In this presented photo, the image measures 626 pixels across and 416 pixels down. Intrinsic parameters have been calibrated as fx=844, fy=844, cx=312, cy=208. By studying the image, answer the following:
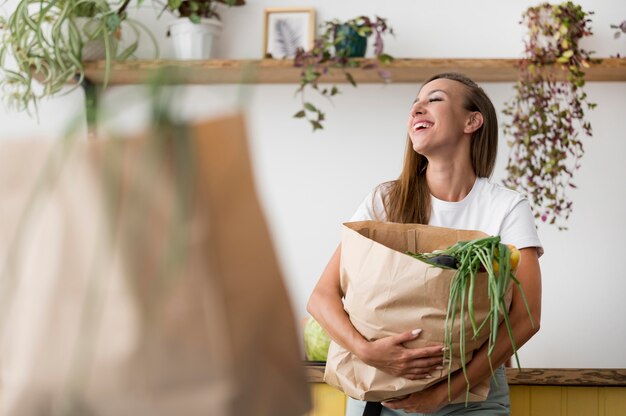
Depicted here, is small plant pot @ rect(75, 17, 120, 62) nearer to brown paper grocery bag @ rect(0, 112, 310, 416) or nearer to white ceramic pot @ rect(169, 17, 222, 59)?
white ceramic pot @ rect(169, 17, 222, 59)

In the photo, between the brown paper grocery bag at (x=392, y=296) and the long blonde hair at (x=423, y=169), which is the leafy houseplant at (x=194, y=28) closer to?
the long blonde hair at (x=423, y=169)

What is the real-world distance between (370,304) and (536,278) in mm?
377

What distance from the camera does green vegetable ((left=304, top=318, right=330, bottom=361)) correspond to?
2.18 meters

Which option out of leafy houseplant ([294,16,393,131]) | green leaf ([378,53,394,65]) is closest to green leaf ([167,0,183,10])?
leafy houseplant ([294,16,393,131])

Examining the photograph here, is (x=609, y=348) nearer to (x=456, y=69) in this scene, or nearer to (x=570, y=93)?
(x=570, y=93)

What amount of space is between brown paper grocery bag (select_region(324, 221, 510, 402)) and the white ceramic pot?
1321mm

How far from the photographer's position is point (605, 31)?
273 cm

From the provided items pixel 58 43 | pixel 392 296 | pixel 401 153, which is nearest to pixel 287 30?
pixel 401 153

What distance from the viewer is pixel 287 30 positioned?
110 inches

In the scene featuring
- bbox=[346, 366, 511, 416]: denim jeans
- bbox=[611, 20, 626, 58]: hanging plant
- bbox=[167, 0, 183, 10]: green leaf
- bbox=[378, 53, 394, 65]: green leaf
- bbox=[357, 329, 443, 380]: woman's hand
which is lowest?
bbox=[346, 366, 511, 416]: denim jeans

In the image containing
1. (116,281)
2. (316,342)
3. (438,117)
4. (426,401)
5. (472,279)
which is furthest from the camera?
(316,342)

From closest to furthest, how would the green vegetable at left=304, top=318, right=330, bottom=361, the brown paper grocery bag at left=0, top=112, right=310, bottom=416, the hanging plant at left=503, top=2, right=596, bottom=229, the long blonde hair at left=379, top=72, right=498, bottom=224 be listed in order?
1. the brown paper grocery bag at left=0, top=112, right=310, bottom=416
2. the long blonde hair at left=379, top=72, right=498, bottom=224
3. the green vegetable at left=304, top=318, right=330, bottom=361
4. the hanging plant at left=503, top=2, right=596, bottom=229

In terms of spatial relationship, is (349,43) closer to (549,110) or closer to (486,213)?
(549,110)

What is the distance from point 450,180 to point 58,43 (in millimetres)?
1467
